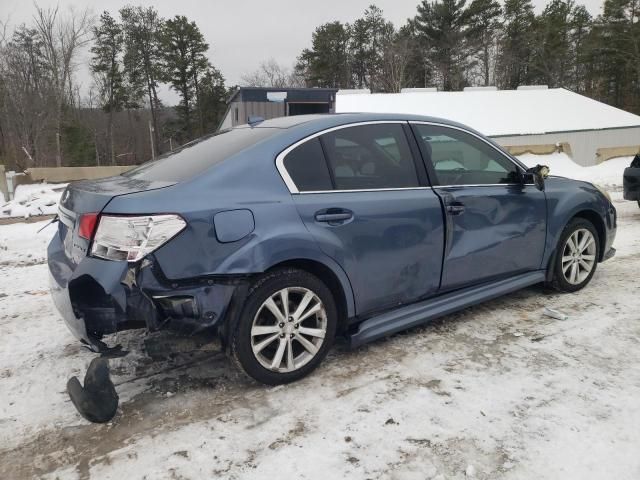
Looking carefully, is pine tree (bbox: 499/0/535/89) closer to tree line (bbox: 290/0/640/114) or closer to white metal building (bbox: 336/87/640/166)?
tree line (bbox: 290/0/640/114)

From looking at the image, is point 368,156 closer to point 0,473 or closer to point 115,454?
point 115,454

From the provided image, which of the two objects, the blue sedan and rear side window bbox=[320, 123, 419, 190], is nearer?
the blue sedan

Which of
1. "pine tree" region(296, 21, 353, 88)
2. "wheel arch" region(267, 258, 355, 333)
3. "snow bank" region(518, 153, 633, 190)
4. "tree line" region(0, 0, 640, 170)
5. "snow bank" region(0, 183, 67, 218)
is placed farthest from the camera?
"pine tree" region(296, 21, 353, 88)

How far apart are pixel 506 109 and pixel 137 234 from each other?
2738 centimetres

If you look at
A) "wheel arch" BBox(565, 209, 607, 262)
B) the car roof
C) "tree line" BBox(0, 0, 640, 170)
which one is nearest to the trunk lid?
the car roof

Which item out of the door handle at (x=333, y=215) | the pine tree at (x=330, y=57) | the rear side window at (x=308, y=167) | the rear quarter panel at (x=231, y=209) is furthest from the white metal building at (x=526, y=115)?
the pine tree at (x=330, y=57)

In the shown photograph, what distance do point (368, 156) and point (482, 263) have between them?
1.27m

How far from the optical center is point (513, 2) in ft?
155

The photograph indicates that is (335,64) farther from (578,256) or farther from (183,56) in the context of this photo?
(578,256)

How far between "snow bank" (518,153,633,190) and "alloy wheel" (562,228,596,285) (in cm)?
944

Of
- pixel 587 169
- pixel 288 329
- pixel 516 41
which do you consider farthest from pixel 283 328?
pixel 516 41

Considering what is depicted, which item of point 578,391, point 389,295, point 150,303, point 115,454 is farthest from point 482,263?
point 115,454

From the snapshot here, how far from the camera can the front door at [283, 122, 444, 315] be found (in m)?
2.99

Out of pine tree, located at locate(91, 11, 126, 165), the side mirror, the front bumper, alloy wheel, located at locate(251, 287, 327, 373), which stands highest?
pine tree, located at locate(91, 11, 126, 165)
